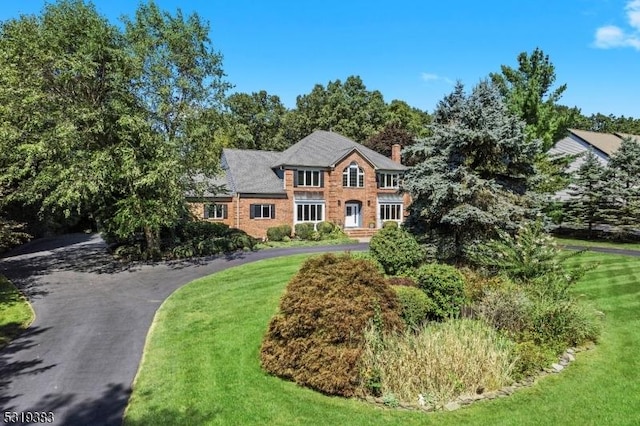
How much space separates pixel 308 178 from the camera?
119 ft

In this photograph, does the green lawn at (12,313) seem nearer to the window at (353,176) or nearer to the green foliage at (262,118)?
the window at (353,176)

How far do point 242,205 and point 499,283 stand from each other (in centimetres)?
2437

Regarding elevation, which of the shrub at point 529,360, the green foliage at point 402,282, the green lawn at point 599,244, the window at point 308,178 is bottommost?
the shrub at point 529,360

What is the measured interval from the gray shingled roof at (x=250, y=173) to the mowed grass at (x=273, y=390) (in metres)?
21.8

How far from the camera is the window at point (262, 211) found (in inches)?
1335

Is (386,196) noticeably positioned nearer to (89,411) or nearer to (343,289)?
(343,289)

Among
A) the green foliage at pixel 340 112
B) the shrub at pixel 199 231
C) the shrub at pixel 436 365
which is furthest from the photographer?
the green foliage at pixel 340 112

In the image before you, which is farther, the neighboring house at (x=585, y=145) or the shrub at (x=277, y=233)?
the neighboring house at (x=585, y=145)

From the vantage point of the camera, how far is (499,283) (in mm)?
12305

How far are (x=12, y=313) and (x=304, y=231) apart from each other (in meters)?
22.2

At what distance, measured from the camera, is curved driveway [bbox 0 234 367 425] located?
8133mm

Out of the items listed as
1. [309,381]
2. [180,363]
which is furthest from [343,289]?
[180,363]

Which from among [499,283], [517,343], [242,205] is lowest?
[517,343]

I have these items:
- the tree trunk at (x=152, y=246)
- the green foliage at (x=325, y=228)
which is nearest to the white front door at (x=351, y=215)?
the green foliage at (x=325, y=228)
